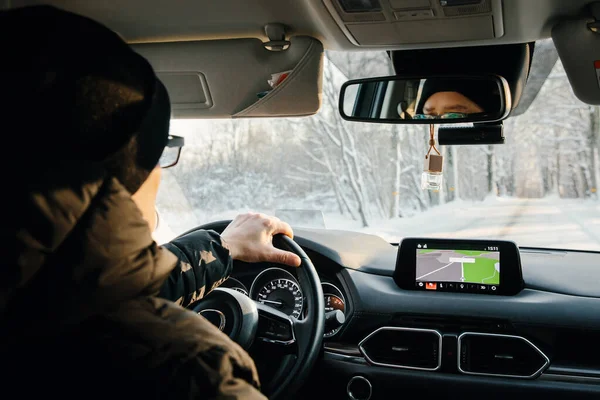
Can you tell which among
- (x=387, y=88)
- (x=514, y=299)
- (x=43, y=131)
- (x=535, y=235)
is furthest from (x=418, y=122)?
(x=43, y=131)

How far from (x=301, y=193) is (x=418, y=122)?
4.48 ft

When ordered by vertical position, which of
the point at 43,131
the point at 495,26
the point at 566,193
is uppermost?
the point at 495,26

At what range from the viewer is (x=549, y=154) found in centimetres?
430

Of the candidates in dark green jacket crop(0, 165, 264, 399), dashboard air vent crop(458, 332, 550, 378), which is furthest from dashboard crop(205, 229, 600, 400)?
dark green jacket crop(0, 165, 264, 399)

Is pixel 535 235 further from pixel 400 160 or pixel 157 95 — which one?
pixel 157 95

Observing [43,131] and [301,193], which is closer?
[43,131]

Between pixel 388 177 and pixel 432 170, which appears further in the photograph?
pixel 388 177

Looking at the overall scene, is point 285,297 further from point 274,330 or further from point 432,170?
point 432,170

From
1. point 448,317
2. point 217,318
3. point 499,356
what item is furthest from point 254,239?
point 499,356

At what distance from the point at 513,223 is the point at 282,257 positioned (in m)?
1.71

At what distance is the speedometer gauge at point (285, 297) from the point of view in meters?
2.88

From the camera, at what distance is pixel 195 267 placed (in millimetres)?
2109

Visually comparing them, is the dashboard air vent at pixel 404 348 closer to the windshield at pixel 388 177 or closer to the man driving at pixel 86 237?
the windshield at pixel 388 177

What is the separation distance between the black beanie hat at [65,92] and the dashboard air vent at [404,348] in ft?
7.68
